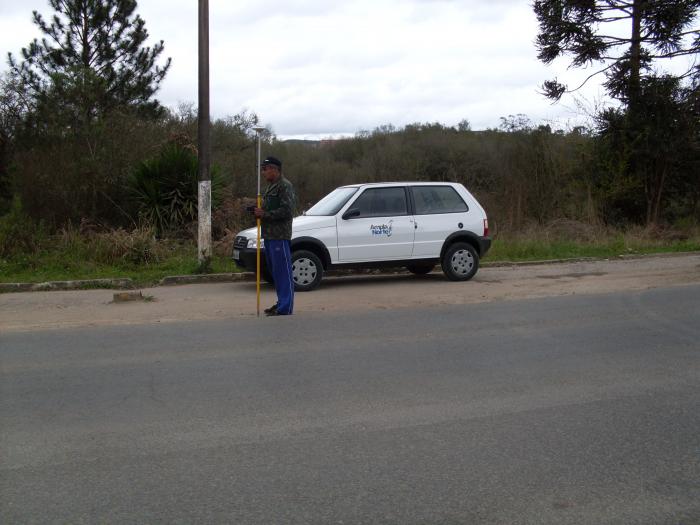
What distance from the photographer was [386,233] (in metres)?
12.3

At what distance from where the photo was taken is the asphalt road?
401 centimetres

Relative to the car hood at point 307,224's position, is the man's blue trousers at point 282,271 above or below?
below

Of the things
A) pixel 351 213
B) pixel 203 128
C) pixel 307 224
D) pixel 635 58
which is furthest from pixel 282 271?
pixel 635 58

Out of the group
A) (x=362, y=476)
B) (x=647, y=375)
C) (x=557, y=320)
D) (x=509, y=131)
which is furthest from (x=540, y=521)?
(x=509, y=131)

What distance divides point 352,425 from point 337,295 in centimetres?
636

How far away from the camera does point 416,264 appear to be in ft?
42.1

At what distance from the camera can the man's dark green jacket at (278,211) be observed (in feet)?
31.0

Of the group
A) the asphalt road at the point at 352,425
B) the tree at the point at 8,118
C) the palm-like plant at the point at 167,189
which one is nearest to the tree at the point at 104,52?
the tree at the point at 8,118

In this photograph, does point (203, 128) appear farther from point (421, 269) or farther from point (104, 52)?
point (104, 52)

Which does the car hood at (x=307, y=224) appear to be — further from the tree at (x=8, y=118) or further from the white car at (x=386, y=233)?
the tree at (x=8, y=118)

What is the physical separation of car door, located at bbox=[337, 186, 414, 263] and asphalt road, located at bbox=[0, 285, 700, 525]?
3510mm

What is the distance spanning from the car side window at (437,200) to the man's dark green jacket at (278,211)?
3675 millimetres

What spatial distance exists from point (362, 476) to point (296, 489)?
42 centimetres

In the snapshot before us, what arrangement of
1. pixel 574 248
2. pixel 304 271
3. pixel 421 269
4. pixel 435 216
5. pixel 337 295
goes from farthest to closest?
pixel 574 248 < pixel 421 269 < pixel 435 216 < pixel 304 271 < pixel 337 295
